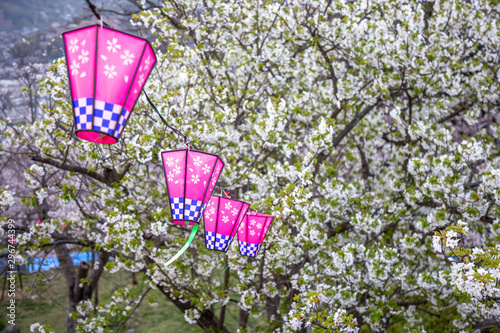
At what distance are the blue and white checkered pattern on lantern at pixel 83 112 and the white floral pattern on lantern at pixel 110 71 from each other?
0.46 feet

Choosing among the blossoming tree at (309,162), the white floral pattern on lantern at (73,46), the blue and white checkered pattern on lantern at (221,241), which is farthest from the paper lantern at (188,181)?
the blossoming tree at (309,162)

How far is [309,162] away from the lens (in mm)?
4832

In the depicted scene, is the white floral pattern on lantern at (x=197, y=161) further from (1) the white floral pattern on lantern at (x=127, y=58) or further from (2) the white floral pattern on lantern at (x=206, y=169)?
(1) the white floral pattern on lantern at (x=127, y=58)

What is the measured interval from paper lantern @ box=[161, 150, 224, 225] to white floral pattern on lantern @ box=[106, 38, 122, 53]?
104 cm

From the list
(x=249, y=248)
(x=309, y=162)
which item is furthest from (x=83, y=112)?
(x=309, y=162)

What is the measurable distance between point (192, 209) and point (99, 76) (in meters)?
1.23

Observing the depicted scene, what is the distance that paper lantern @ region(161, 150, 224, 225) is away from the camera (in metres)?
2.68

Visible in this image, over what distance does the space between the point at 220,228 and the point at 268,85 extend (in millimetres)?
4404

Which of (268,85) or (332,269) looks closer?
(332,269)

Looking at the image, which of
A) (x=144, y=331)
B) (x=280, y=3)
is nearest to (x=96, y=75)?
(x=280, y=3)

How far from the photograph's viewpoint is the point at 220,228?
3.40 metres

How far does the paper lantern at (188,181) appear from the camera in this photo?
2678 millimetres

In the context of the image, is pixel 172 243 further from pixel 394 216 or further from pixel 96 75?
pixel 96 75

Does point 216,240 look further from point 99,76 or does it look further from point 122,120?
point 99,76
